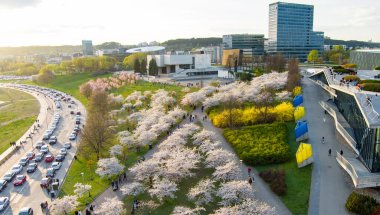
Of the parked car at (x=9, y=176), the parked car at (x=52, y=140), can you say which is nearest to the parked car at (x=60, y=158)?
the parked car at (x=9, y=176)

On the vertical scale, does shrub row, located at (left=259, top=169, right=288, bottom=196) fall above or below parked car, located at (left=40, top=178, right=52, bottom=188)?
above

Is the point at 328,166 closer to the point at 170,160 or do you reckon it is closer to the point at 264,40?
the point at 170,160

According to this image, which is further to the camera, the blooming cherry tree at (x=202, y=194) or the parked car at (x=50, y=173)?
the parked car at (x=50, y=173)

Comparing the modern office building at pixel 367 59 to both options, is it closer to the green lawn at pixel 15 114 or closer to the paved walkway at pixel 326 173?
the paved walkway at pixel 326 173

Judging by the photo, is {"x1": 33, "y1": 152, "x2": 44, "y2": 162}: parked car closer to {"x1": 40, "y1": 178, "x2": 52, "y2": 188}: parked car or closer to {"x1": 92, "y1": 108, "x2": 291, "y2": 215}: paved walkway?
{"x1": 40, "y1": 178, "x2": 52, "y2": 188}: parked car

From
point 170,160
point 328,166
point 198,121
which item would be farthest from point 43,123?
point 328,166

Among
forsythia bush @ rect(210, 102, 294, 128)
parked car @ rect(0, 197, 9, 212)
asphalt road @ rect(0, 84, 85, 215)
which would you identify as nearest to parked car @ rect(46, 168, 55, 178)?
asphalt road @ rect(0, 84, 85, 215)

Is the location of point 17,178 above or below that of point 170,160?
below
